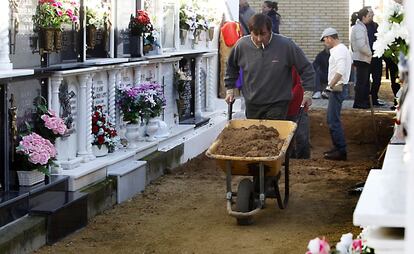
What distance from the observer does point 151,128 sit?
1305 cm

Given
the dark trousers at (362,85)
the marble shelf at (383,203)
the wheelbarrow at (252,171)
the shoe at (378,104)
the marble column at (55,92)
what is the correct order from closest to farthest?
the marble shelf at (383,203) → the wheelbarrow at (252,171) → the marble column at (55,92) → the dark trousers at (362,85) → the shoe at (378,104)

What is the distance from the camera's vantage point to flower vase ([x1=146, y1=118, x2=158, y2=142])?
42.7 ft

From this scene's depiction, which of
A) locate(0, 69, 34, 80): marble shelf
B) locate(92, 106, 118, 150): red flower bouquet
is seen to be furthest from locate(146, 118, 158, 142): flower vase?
locate(0, 69, 34, 80): marble shelf

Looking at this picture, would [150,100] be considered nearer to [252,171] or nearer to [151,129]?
[151,129]

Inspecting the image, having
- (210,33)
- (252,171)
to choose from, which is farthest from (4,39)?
(210,33)

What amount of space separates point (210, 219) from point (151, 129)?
3.10 metres

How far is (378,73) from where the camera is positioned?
22.3 m

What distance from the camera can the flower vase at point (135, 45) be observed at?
12.9m

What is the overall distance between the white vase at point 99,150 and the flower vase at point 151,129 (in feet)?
5.79

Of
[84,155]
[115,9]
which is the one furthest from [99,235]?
[115,9]

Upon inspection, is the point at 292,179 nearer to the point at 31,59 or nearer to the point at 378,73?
the point at 31,59

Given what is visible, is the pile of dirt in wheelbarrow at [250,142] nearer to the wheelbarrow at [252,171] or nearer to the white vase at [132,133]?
the wheelbarrow at [252,171]

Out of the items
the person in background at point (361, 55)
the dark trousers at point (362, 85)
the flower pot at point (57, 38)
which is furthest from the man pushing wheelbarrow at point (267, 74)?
the dark trousers at point (362, 85)

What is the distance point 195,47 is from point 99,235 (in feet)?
25.2
